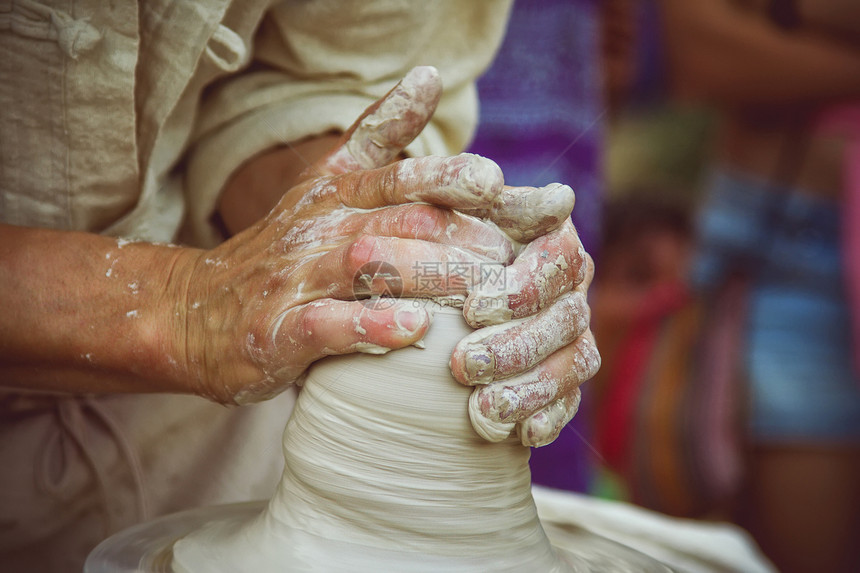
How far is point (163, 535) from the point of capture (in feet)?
3.44

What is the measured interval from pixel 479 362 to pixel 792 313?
1862 millimetres

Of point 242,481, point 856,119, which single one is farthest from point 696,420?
Answer: point 242,481

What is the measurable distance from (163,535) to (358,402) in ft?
1.17

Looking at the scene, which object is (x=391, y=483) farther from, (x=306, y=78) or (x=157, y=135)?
(x=306, y=78)

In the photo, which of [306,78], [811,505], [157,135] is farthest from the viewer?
[811,505]

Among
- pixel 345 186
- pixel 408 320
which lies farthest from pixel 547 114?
pixel 408 320

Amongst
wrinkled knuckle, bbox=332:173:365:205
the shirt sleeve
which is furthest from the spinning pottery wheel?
the shirt sleeve

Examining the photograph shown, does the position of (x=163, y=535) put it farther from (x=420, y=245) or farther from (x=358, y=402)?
(x=420, y=245)

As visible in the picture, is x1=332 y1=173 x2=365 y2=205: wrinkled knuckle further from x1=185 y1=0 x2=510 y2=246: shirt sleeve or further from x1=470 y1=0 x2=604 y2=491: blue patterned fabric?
x1=470 y1=0 x2=604 y2=491: blue patterned fabric

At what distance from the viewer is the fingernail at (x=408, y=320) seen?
85 centimetres

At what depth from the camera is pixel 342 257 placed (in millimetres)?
873

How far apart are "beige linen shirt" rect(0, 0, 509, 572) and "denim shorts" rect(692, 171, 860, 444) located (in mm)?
1369

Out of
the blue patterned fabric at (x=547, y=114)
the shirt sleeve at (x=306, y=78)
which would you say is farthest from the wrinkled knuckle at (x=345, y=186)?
the blue patterned fabric at (x=547, y=114)

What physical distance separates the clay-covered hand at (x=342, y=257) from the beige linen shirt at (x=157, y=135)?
10.6 inches
